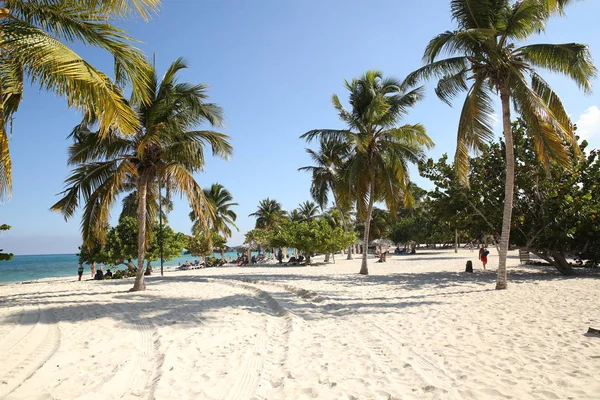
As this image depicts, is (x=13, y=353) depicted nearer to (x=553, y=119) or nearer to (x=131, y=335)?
(x=131, y=335)

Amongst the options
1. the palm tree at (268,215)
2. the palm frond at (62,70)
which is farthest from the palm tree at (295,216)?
the palm frond at (62,70)

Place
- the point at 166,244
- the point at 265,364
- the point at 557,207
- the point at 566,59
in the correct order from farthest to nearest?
the point at 166,244 → the point at 557,207 → the point at 566,59 → the point at 265,364

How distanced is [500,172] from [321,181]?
608 inches

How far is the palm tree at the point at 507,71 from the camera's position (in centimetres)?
972

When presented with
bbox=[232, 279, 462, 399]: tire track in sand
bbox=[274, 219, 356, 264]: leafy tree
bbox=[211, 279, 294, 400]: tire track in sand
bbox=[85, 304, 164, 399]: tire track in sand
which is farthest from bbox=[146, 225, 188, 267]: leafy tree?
bbox=[232, 279, 462, 399]: tire track in sand

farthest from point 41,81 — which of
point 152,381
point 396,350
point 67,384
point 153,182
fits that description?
point 153,182

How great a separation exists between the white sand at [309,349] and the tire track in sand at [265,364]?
0.08 feet

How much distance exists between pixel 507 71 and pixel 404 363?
9720mm

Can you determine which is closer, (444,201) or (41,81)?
(41,81)

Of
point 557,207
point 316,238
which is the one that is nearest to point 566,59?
point 557,207

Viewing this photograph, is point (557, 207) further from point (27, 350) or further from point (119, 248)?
point (119, 248)

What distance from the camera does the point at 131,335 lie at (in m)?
6.45

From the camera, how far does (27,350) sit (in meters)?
5.57

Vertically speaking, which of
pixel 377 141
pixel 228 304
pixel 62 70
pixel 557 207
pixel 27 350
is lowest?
pixel 228 304
